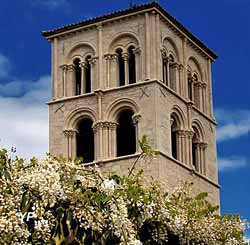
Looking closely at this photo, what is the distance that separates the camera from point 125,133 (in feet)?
163

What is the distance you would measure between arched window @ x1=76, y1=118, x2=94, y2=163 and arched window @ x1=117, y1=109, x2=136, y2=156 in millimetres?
1622

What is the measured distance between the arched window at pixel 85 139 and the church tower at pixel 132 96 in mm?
50

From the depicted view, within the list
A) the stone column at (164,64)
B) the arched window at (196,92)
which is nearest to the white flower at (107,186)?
the stone column at (164,64)

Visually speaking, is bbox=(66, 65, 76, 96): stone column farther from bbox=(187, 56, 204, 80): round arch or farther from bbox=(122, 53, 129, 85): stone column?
bbox=(187, 56, 204, 80): round arch

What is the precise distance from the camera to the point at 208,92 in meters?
54.0

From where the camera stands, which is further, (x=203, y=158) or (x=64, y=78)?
(x=203, y=158)

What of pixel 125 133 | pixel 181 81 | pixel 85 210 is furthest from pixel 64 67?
pixel 85 210

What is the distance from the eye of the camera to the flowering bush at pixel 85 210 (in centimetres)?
1839

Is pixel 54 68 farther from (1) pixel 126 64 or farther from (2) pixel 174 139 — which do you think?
(2) pixel 174 139

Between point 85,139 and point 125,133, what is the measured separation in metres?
2.28

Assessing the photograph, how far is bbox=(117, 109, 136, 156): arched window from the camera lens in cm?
4897

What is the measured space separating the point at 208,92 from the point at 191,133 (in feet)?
14.2

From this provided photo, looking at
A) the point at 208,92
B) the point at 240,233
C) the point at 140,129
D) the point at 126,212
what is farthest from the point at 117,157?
the point at 126,212

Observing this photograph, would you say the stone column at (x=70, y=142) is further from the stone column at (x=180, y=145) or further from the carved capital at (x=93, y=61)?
the stone column at (x=180, y=145)
